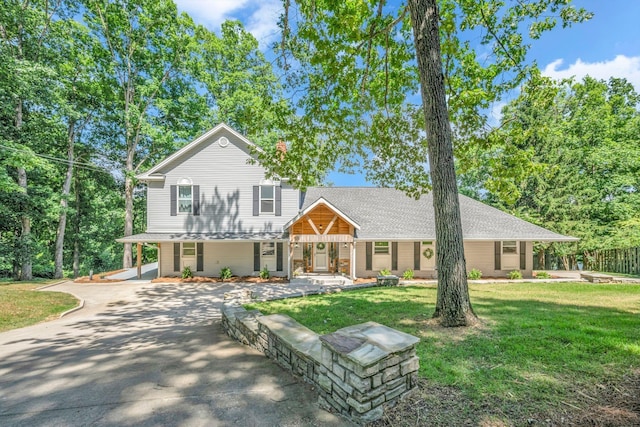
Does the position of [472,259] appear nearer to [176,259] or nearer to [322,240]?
[322,240]

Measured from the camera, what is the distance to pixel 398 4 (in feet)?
23.7

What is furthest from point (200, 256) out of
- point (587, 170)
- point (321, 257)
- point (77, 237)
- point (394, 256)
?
point (587, 170)

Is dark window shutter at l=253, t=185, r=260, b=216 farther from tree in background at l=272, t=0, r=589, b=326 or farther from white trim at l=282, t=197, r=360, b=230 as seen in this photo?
tree in background at l=272, t=0, r=589, b=326

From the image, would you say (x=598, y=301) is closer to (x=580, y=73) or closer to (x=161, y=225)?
Answer: (x=161, y=225)

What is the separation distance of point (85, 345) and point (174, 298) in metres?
5.32

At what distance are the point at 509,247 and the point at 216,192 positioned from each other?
A: 16.5 metres

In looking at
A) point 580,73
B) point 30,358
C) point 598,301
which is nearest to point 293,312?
point 30,358

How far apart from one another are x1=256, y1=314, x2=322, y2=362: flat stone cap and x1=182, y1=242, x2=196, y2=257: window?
39.1 feet

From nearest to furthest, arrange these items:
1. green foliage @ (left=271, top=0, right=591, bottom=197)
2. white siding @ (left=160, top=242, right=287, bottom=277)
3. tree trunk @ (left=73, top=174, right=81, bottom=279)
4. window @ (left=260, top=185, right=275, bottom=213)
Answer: green foliage @ (left=271, top=0, right=591, bottom=197) → white siding @ (left=160, top=242, right=287, bottom=277) → window @ (left=260, top=185, right=275, bottom=213) → tree trunk @ (left=73, top=174, right=81, bottom=279)

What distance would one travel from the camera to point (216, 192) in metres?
15.5

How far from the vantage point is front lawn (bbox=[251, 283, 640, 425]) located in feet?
8.34

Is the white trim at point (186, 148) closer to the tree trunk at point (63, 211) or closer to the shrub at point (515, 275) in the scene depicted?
the tree trunk at point (63, 211)

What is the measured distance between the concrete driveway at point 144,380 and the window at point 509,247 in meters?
15.4

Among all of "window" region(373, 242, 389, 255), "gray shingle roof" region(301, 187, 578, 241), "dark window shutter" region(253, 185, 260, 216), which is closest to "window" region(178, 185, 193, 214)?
"dark window shutter" region(253, 185, 260, 216)
